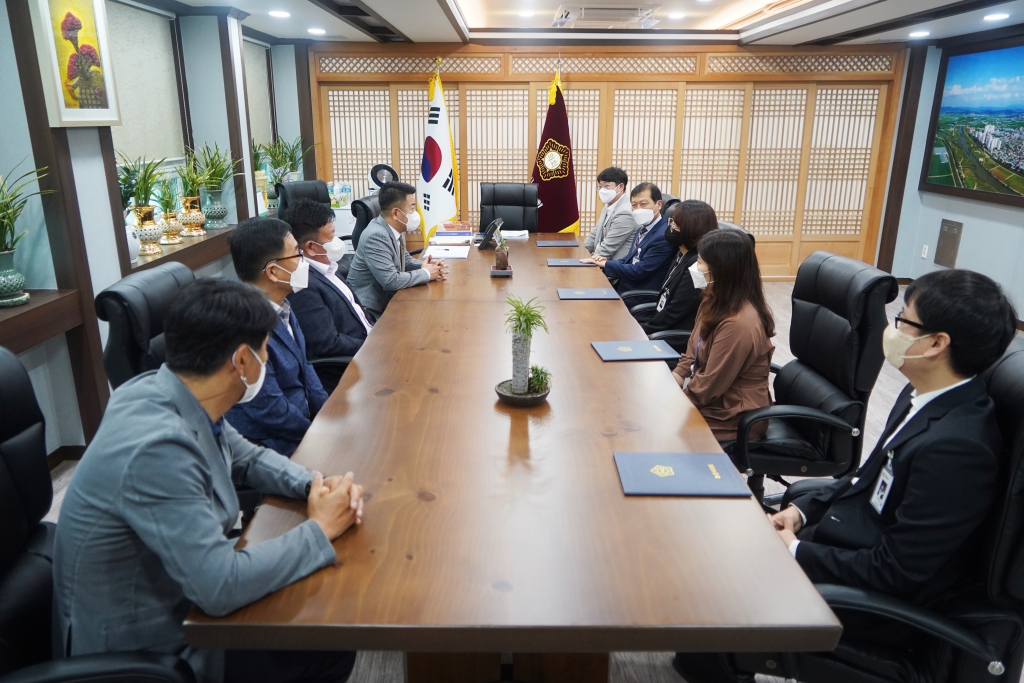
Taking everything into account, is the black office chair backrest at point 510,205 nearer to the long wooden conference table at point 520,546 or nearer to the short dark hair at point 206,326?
the long wooden conference table at point 520,546

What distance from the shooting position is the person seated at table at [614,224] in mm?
4520

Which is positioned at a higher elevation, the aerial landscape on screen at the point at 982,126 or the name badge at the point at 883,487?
the aerial landscape on screen at the point at 982,126

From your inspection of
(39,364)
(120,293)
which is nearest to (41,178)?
(39,364)

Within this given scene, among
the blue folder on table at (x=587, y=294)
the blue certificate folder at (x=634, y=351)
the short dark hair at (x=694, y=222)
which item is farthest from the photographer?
the blue folder on table at (x=587, y=294)

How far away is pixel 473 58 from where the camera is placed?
6.29 metres

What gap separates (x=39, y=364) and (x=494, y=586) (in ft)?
9.32

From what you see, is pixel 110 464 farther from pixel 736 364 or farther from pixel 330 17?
pixel 330 17

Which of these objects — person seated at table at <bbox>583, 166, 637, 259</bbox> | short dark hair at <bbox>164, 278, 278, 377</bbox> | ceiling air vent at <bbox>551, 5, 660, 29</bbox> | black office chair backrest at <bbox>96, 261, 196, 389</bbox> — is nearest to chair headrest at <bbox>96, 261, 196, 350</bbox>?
black office chair backrest at <bbox>96, 261, 196, 389</bbox>

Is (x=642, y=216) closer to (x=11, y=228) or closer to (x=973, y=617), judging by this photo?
(x=11, y=228)

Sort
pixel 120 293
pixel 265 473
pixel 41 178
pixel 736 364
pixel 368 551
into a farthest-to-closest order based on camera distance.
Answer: pixel 41 178
pixel 736 364
pixel 120 293
pixel 265 473
pixel 368 551

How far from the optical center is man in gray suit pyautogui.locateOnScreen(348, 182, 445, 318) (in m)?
3.49

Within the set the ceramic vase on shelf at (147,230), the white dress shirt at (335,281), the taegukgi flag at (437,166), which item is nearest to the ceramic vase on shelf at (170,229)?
the ceramic vase on shelf at (147,230)

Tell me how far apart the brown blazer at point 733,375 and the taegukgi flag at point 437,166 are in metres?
4.08

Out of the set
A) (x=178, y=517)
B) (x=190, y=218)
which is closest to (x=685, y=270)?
(x=178, y=517)
